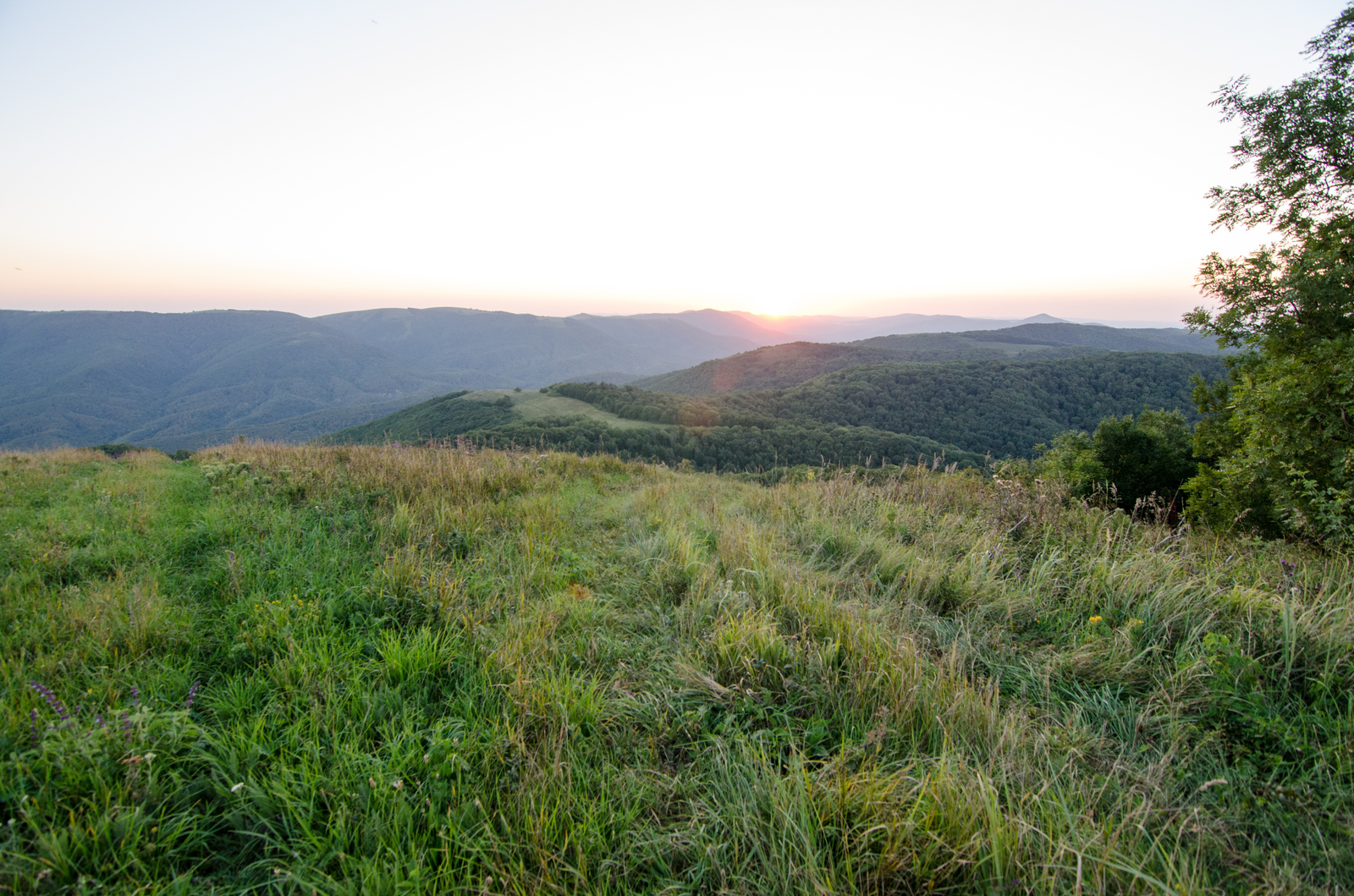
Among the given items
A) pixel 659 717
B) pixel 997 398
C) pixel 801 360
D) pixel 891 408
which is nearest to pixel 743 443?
pixel 659 717

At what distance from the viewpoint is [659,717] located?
2299 millimetres

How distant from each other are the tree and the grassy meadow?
7.60m

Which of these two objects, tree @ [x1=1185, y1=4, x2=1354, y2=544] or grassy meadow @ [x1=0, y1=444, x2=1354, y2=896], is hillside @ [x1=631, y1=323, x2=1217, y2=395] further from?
grassy meadow @ [x1=0, y1=444, x2=1354, y2=896]

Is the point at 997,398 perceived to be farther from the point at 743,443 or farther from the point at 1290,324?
the point at 1290,324

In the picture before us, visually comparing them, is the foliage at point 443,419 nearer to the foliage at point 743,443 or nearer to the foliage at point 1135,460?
the foliage at point 743,443

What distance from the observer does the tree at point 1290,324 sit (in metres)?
8.80

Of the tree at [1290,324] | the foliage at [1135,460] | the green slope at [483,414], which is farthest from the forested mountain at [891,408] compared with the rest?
the tree at [1290,324]

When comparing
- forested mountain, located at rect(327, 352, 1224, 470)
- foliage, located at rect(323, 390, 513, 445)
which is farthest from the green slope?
forested mountain, located at rect(327, 352, 1224, 470)

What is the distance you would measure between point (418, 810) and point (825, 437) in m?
59.3

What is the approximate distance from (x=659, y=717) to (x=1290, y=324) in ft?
55.5

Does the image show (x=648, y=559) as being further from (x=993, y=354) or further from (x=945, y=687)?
(x=993, y=354)

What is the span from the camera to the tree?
880cm

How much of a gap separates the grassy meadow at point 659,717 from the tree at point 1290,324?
760 centimetres

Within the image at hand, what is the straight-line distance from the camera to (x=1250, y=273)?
1196 centimetres
